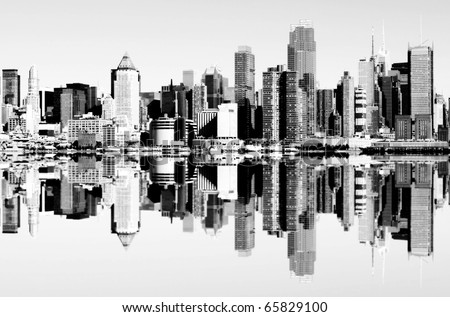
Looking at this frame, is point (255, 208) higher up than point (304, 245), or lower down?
higher up

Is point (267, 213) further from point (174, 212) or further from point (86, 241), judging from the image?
point (86, 241)

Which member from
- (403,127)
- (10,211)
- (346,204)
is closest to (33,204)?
(10,211)

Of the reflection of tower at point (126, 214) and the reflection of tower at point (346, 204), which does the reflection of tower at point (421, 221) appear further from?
the reflection of tower at point (126, 214)

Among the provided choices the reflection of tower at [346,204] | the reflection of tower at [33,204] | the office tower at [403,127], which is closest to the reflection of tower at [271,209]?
the reflection of tower at [346,204]

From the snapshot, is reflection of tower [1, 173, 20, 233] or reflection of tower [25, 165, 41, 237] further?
reflection of tower [25, 165, 41, 237]

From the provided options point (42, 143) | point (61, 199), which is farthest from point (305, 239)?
point (42, 143)

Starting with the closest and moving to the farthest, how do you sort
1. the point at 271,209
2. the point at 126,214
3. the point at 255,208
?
the point at 126,214 → the point at 271,209 → the point at 255,208

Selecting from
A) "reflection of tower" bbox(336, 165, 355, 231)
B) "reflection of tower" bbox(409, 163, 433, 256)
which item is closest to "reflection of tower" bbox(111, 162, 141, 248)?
"reflection of tower" bbox(336, 165, 355, 231)

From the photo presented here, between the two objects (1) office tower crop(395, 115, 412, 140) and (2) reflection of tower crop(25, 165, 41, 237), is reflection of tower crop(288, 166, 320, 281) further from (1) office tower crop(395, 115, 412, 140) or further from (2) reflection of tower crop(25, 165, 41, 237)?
(1) office tower crop(395, 115, 412, 140)

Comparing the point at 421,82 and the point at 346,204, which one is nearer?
the point at 346,204

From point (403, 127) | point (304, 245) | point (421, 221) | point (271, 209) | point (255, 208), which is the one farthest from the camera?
point (403, 127)

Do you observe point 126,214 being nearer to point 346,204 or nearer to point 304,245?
point 304,245
